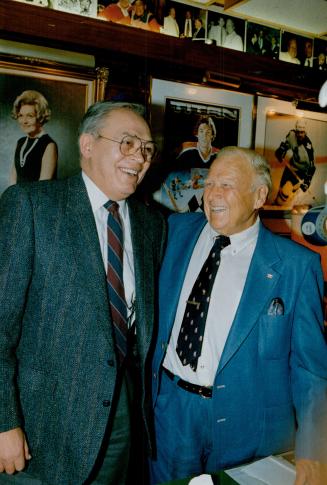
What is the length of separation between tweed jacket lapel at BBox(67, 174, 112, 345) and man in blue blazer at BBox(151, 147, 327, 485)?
52 centimetres

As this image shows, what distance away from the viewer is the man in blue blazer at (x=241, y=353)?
1986mm

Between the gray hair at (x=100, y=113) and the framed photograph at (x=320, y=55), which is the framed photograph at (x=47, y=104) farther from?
the framed photograph at (x=320, y=55)

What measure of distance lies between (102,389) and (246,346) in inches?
28.2

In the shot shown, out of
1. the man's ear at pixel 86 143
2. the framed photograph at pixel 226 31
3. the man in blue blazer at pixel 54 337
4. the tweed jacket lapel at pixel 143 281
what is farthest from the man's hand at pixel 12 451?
the framed photograph at pixel 226 31

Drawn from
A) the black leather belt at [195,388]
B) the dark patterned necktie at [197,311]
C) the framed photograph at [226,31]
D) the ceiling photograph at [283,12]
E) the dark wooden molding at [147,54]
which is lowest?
the black leather belt at [195,388]

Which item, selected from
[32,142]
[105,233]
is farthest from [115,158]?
[32,142]

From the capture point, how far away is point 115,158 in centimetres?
194

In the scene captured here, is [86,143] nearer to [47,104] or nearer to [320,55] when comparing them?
[47,104]

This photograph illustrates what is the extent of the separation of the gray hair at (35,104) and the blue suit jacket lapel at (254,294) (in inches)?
55.6

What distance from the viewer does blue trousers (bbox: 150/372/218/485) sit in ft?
6.64

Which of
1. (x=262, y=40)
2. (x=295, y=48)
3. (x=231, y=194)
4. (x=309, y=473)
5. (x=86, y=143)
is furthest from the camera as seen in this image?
(x=295, y=48)

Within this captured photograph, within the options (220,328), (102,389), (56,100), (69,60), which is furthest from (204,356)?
(69,60)

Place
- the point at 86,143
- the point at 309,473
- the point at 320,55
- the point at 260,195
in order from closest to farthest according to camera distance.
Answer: the point at 309,473 → the point at 86,143 → the point at 260,195 → the point at 320,55

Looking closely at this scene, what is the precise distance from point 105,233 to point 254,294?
0.79 meters
